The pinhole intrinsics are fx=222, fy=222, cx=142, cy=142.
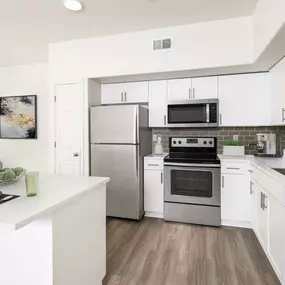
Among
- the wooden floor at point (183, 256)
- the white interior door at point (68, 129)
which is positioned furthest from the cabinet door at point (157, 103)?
the wooden floor at point (183, 256)

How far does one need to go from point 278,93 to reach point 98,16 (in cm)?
231

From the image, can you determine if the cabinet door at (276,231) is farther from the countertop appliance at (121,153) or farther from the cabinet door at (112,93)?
the cabinet door at (112,93)

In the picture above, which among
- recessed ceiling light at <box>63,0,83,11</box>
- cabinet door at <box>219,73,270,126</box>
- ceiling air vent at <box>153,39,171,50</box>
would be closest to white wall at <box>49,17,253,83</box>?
ceiling air vent at <box>153,39,171,50</box>

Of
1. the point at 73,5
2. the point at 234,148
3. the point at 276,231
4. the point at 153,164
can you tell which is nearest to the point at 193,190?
the point at 153,164

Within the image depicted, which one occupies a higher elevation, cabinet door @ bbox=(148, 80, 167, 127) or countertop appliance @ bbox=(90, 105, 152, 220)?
cabinet door @ bbox=(148, 80, 167, 127)

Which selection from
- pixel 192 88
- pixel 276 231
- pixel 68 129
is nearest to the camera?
pixel 276 231

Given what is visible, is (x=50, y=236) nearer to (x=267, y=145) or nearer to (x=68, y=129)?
(x=68, y=129)

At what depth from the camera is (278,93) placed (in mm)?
2637

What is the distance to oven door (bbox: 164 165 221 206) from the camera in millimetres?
2951

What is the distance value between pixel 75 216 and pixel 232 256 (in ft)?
5.68

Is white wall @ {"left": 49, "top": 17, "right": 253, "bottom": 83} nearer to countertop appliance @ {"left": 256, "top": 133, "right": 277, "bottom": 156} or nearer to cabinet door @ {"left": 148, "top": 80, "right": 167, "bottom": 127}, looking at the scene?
cabinet door @ {"left": 148, "top": 80, "right": 167, "bottom": 127}

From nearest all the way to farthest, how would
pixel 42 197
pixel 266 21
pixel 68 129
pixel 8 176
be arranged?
pixel 42 197
pixel 8 176
pixel 266 21
pixel 68 129

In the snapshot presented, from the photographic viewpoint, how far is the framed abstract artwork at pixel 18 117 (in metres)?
4.17

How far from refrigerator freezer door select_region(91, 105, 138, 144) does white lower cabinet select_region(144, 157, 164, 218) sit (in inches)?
17.4
